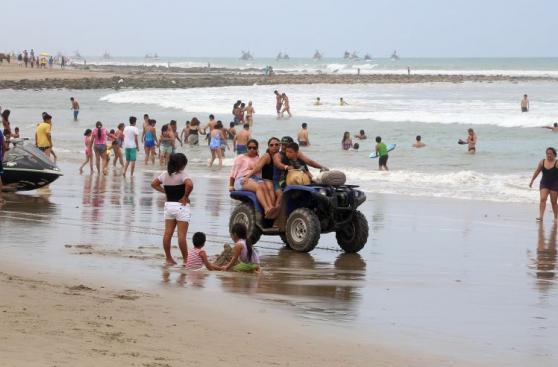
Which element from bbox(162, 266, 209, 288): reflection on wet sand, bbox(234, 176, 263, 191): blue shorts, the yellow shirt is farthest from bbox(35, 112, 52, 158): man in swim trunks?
bbox(162, 266, 209, 288): reflection on wet sand

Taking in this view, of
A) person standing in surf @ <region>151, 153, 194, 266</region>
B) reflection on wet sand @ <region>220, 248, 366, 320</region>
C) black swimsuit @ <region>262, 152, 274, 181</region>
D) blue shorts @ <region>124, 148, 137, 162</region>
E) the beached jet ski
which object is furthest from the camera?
blue shorts @ <region>124, 148, 137, 162</region>

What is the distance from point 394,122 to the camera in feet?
156

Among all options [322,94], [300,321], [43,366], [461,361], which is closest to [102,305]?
[300,321]

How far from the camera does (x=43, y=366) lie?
567 cm

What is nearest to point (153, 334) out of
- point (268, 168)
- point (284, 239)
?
point (268, 168)

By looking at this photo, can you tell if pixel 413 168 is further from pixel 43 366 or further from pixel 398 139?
pixel 43 366

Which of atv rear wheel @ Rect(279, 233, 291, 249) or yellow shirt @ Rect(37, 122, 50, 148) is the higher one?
yellow shirt @ Rect(37, 122, 50, 148)

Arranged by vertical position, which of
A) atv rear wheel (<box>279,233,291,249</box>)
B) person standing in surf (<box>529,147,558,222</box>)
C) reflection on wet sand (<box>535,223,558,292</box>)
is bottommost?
reflection on wet sand (<box>535,223,558,292</box>)

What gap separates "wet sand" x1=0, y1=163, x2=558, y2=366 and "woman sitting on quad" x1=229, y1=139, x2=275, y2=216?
0.70 metres

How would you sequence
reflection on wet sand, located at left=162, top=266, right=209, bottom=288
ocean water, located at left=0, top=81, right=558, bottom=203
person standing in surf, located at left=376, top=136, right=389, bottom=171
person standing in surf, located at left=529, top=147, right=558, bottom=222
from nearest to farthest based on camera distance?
reflection on wet sand, located at left=162, top=266, right=209, bottom=288, person standing in surf, located at left=529, top=147, right=558, bottom=222, ocean water, located at left=0, top=81, right=558, bottom=203, person standing in surf, located at left=376, top=136, right=389, bottom=171

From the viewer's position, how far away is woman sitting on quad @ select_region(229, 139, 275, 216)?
1267 cm

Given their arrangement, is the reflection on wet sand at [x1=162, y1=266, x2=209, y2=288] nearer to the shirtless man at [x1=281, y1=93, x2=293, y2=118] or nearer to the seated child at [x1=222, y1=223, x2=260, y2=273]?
the seated child at [x1=222, y1=223, x2=260, y2=273]

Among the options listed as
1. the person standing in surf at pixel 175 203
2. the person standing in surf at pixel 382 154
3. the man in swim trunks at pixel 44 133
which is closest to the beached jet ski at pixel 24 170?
the man in swim trunks at pixel 44 133

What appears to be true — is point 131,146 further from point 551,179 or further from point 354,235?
point 354,235
